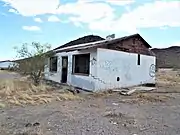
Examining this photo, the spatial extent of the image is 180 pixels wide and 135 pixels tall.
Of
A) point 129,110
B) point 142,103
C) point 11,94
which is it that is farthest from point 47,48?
point 129,110

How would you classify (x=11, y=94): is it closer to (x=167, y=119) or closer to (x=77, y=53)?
(x=77, y=53)

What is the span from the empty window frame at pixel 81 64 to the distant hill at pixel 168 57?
2329cm

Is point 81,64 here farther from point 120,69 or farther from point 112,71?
point 120,69

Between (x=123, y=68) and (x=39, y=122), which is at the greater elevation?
(x=123, y=68)

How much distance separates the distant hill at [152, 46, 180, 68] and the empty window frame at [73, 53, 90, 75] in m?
23.3

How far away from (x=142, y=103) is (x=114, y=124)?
4.69 m

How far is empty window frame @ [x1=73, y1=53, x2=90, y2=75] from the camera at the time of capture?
17828 millimetres

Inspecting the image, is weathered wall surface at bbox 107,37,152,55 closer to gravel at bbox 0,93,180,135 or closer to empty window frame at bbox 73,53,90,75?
empty window frame at bbox 73,53,90,75

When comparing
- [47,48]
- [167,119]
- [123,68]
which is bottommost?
[167,119]

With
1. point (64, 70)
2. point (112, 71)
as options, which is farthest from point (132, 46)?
point (64, 70)

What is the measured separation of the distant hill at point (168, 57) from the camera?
39.8 metres

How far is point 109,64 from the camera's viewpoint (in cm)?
1700

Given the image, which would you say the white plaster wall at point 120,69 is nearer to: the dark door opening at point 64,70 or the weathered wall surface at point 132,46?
the weathered wall surface at point 132,46

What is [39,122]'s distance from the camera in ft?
24.6
